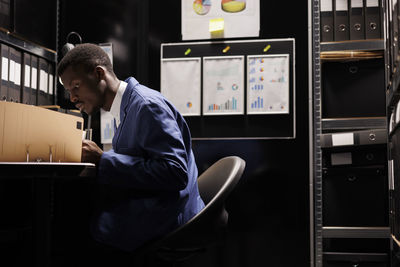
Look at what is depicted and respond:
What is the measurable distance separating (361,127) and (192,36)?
119 cm

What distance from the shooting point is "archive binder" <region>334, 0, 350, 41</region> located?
102 inches

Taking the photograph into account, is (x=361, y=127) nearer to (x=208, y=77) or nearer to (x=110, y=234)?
(x=208, y=77)

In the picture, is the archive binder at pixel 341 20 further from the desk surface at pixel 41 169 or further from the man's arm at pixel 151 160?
the desk surface at pixel 41 169

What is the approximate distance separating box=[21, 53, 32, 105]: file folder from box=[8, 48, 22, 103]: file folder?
39 mm

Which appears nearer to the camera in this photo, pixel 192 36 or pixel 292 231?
pixel 292 231

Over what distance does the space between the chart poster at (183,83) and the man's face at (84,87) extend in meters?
1.29

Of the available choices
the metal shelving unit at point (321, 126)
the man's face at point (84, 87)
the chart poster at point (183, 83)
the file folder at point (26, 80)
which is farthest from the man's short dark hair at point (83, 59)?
the metal shelving unit at point (321, 126)

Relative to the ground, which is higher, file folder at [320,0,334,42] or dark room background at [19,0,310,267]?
file folder at [320,0,334,42]

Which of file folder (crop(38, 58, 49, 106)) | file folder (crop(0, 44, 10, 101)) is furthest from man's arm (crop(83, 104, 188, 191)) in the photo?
file folder (crop(38, 58, 49, 106))

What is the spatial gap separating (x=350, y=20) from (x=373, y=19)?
0.40 ft

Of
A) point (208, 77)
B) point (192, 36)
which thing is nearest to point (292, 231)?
point (208, 77)

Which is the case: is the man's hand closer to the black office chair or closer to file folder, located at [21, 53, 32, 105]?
the black office chair

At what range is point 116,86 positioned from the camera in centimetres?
169

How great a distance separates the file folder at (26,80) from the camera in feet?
8.34
